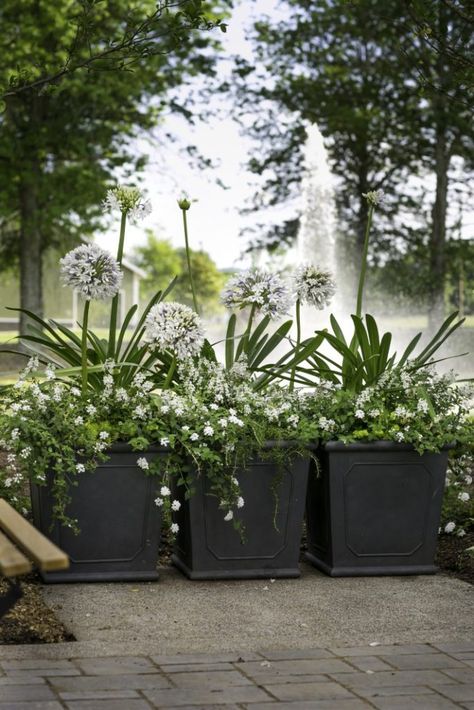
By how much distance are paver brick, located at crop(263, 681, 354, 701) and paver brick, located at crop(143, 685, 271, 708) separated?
49 mm

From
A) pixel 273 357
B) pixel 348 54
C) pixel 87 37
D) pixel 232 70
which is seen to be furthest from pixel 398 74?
pixel 87 37

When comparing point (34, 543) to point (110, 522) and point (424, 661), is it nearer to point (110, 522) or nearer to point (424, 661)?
point (424, 661)

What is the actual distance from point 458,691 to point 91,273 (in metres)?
2.39

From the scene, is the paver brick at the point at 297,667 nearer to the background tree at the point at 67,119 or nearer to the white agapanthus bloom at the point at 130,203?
the white agapanthus bloom at the point at 130,203

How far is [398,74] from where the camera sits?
23.9 m

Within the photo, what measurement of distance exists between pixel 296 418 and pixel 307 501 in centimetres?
65

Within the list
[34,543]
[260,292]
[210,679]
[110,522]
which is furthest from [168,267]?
[34,543]

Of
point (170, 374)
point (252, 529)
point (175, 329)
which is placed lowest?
point (252, 529)

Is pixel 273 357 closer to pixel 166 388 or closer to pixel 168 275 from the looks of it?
pixel 166 388

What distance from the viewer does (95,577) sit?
14.8 ft

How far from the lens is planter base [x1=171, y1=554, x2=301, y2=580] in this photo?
462cm

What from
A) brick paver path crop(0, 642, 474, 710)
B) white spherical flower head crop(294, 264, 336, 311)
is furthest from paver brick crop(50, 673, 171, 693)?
white spherical flower head crop(294, 264, 336, 311)

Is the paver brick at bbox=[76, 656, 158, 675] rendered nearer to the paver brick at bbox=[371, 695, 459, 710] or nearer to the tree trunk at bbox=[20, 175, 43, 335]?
the paver brick at bbox=[371, 695, 459, 710]

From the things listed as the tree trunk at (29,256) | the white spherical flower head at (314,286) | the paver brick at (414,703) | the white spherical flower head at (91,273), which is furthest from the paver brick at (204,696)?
the tree trunk at (29,256)
